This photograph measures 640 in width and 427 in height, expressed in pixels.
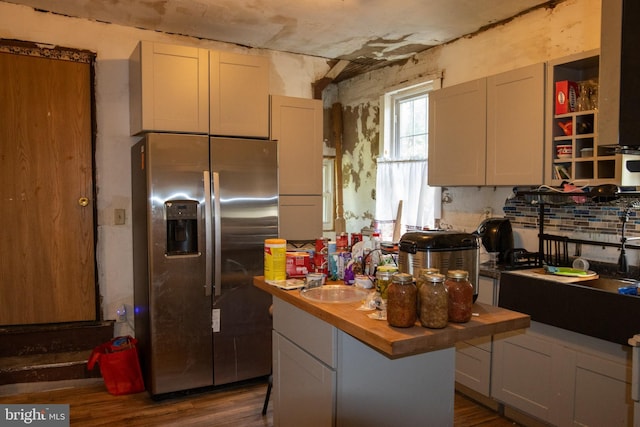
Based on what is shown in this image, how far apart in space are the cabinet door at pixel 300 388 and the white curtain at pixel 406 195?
210cm

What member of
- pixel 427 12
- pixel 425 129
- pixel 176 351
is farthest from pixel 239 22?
pixel 176 351

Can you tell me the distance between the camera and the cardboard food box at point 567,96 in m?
2.59

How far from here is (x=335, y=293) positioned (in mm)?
1954

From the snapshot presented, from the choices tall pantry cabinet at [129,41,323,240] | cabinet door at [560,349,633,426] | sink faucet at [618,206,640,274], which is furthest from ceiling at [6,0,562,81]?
cabinet door at [560,349,633,426]

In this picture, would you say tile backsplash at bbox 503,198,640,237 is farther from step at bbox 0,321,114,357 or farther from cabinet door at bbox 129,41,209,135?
step at bbox 0,321,114,357

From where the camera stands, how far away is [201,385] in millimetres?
3146

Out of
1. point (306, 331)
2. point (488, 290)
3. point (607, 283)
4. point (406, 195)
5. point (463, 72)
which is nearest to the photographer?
point (306, 331)

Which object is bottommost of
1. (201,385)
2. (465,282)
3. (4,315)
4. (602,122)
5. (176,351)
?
(201,385)

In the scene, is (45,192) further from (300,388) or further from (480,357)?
(480,357)

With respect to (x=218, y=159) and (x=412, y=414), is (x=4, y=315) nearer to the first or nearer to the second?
(x=218, y=159)

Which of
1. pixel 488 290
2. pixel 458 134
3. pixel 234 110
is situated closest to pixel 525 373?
pixel 488 290

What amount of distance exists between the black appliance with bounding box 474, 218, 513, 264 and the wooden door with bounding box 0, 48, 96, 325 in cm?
273

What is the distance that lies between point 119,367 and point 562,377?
2.67m

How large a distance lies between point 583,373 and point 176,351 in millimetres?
2356
